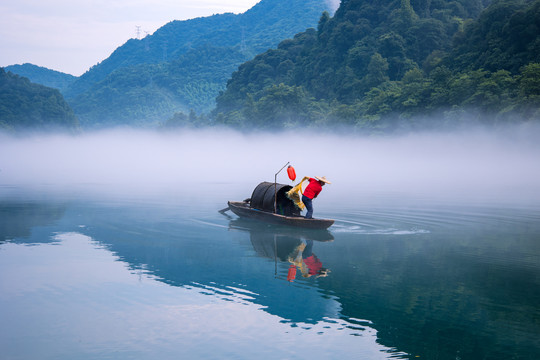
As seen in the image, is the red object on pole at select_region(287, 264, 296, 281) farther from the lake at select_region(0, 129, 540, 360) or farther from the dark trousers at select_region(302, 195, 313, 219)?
the dark trousers at select_region(302, 195, 313, 219)

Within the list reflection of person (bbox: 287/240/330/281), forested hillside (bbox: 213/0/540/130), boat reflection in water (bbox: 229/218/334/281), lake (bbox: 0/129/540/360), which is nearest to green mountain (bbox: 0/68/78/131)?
forested hillside (bbox: 213/0/540/130)

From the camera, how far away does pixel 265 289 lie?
1414 centimetres

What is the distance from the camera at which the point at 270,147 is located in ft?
396

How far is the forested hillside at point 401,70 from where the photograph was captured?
74250 millimetres

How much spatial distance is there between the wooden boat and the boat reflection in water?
0.34 metres

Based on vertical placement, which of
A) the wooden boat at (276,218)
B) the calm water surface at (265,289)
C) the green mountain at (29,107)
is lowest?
the calm water surface at (265,289)

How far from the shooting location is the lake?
10.6m

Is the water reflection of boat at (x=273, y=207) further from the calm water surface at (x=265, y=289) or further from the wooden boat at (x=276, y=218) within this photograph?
the calm water surface at (x=265, y=289)

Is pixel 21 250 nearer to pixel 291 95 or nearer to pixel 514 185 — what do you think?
pixel 514 185

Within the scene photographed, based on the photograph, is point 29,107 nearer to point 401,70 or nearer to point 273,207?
point 401,70

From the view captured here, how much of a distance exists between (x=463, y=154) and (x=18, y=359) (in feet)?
253

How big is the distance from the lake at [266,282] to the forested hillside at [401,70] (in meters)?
44.6

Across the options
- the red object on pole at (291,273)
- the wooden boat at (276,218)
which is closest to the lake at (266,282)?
the red object on pole at (291,273)

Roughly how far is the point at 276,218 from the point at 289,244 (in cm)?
305
